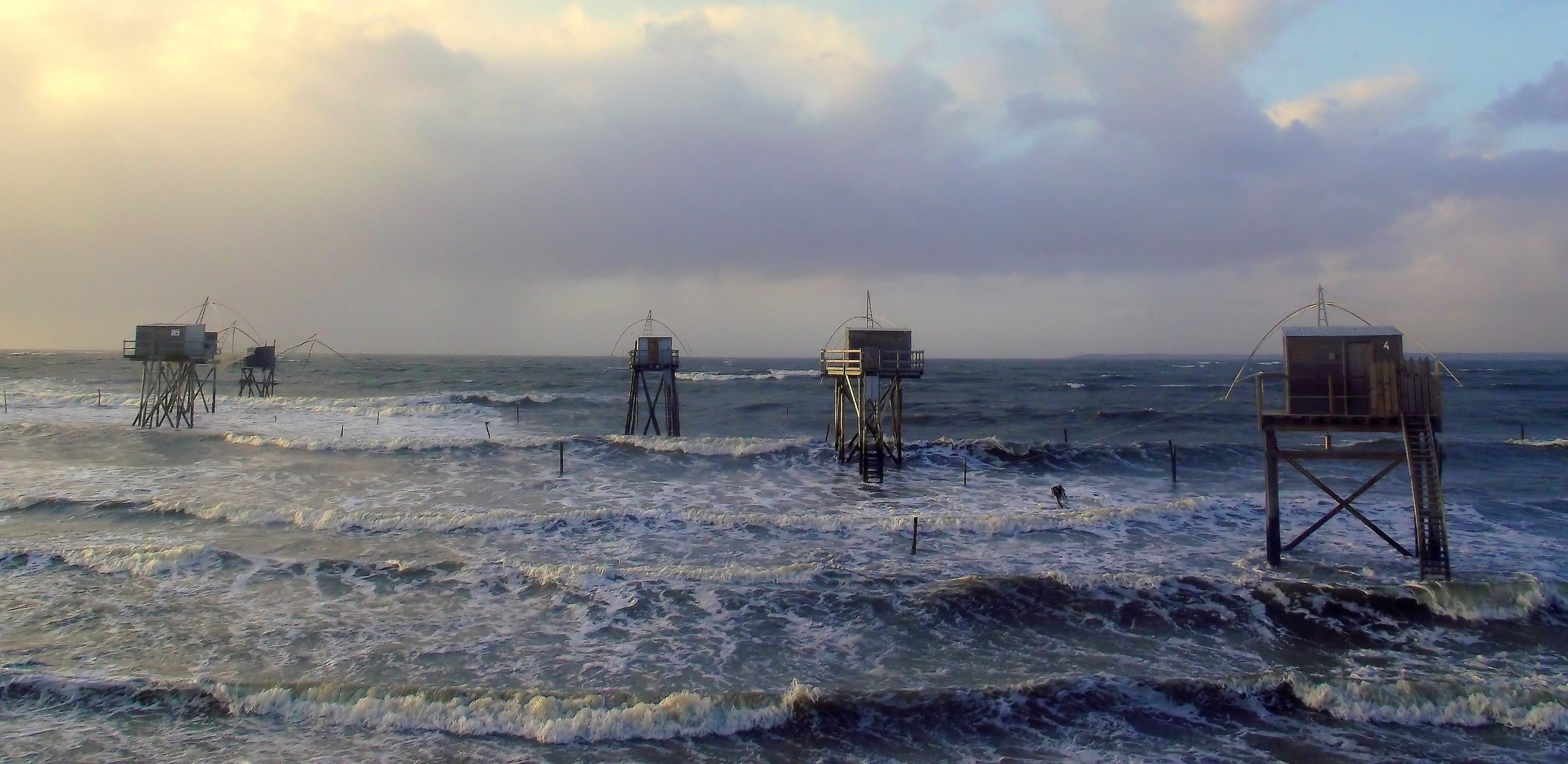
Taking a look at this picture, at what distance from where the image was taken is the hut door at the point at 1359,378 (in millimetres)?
15352

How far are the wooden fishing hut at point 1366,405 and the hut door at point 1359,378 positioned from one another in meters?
0.01

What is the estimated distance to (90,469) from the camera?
26.5 metres

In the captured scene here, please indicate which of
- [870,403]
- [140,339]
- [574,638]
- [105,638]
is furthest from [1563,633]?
[140,339]

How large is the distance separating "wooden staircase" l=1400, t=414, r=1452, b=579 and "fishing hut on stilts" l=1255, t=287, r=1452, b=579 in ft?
0.05

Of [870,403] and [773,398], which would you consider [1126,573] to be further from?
[773,398]

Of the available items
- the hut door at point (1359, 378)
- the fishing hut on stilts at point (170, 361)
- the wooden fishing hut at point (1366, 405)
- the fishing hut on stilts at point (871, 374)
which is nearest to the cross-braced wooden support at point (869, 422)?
the fishing hut on stilts at point (871, 374)

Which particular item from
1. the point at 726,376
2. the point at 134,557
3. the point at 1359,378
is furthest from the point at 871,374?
the point at 726,376

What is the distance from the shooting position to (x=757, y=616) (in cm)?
1373

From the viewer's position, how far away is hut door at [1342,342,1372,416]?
1535 centimetres

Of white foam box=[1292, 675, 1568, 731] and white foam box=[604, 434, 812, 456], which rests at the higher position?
white foam box=[604, 434, 812, 456]

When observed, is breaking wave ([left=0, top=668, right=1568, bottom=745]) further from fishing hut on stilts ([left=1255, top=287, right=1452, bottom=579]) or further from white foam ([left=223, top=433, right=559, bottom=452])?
white foam ([left=223, top=433, right=559, bottom=452])

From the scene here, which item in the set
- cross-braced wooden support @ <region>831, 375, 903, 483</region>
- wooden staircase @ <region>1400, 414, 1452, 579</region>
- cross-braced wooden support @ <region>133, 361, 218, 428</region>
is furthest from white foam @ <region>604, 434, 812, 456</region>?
cross-braced wooden support @ <region>133, 361, 218, 428</region>

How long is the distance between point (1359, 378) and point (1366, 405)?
53cm

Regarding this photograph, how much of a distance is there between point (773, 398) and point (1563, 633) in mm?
53734
